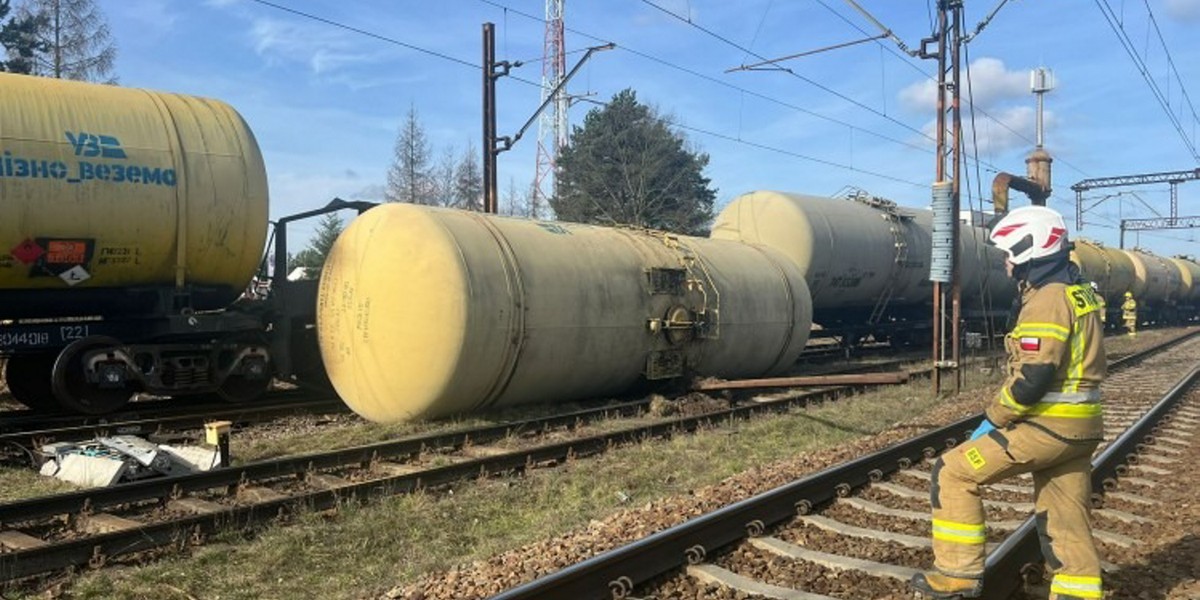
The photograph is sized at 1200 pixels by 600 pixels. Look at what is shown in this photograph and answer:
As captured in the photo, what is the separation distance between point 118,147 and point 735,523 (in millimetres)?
9122

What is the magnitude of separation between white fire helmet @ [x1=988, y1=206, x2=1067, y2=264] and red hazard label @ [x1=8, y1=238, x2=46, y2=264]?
10.5 meters

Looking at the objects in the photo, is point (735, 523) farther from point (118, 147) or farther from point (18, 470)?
point (118, 147)

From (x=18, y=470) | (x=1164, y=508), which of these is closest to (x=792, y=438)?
(x=1164, y=508)

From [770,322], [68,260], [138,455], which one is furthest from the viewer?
[770,322]

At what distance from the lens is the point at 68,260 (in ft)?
34.9

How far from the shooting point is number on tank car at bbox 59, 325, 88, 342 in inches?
429

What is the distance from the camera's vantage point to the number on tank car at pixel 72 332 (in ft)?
35.8

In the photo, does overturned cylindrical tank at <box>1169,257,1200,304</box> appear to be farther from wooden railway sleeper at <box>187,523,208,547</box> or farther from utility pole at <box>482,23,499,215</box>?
wooden railway sleeper at <box>187,523,208,547</box>

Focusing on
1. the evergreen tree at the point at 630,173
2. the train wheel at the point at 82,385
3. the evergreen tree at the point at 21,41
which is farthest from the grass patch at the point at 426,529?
the evergreen tree at the point at 630,173

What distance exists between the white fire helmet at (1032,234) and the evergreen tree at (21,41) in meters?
33.4

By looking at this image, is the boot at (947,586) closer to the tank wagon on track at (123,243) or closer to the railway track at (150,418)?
the railway track at (150,418)

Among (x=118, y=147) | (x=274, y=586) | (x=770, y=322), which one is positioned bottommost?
(x=274, y=586)

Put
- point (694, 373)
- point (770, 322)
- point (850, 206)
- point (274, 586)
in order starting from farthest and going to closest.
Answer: point (850, 206)
point (770, 322)
point (694, 373)
point (274, 586)

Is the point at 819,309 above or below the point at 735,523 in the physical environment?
above
